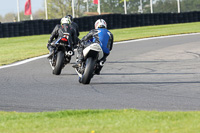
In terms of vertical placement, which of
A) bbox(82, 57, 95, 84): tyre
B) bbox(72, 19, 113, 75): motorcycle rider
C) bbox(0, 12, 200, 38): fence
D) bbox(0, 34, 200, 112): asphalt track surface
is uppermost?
bbox(0, 12, 200, 38): fence

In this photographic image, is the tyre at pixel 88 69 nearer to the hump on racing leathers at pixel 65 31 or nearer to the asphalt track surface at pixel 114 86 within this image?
the asphalt track surface at pixel 114 86

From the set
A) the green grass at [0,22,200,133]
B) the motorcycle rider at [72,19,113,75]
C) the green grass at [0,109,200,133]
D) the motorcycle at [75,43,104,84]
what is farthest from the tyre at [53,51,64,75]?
the green grass at [0,109,200,133]

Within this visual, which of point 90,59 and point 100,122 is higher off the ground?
point 90,59

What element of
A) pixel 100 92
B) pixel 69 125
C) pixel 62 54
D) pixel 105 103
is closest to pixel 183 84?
pixel 100 92

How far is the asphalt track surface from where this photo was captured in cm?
741

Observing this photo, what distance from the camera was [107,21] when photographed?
96.7 feet

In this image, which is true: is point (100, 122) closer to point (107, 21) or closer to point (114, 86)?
point (114, 86)

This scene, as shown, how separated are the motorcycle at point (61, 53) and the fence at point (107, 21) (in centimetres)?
1592

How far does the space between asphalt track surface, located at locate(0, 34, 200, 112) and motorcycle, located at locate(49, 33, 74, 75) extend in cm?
25

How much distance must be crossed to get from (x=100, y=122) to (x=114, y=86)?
3974 mm

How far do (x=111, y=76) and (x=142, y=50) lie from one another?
6818 millimetres

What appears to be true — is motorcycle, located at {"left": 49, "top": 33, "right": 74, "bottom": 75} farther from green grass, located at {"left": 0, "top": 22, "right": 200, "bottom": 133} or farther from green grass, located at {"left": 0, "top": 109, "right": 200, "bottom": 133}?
green grass, located at {"left": 0, "top": 109, "right": 200, "bottom": 133}

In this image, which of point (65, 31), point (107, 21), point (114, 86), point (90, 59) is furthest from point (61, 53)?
point (107, 21)

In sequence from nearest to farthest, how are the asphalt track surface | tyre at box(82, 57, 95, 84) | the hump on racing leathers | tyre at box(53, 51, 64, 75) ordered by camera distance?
1. the asphalt track surface
2. tyre at box(82, 57, 95, 84)
3. tyre at box(53, 51, 64, 75)
4. the hump on racing leathers
